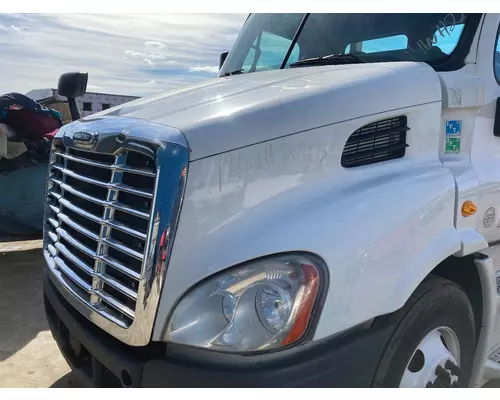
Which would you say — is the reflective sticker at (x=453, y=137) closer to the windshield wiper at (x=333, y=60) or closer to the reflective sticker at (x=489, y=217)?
the reflective sticker at (x=489, y=217)

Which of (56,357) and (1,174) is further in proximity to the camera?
(1,174)

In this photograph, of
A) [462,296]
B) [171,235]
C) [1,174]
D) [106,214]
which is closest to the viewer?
[171,235]

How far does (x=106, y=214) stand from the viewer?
6.73 ft

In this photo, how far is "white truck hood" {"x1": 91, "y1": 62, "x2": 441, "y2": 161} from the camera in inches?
75.6

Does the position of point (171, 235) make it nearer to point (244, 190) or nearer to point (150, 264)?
point (150, 264)

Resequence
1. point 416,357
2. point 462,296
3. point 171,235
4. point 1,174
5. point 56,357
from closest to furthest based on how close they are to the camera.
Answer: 1. point 171,235
2. point 416,357
3. point 462,296
4. point 56,357
5. point 1,174

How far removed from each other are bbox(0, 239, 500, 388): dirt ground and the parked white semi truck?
94 centimetres

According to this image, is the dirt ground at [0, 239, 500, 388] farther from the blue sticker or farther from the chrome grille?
the blue sticker

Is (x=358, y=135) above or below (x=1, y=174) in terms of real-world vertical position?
above

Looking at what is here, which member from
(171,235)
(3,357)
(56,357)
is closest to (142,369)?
(171,235)

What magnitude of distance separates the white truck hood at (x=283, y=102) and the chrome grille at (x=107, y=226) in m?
0.25

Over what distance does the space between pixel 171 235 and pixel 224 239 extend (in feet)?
0.63

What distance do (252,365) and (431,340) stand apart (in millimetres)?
920

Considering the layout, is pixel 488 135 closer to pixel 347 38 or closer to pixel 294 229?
pixel 347 38
